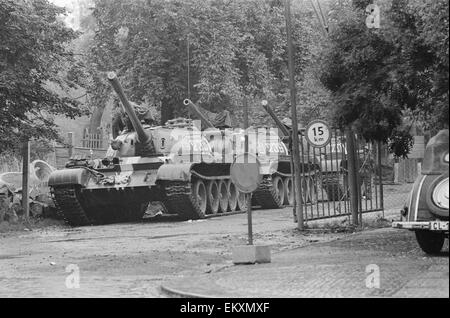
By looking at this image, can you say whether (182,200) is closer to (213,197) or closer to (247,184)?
(213,197)

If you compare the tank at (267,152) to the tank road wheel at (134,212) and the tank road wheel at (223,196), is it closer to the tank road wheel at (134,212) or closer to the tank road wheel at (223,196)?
the tank road wheel at (223,196)

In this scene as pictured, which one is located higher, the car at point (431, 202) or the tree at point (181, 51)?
the tree at point (181, 51)

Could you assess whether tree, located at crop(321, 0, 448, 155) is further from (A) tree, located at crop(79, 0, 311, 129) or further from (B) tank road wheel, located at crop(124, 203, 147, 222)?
(A) tree, located at crop(79, 0, 311, 129)

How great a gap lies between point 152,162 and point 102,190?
1.57 meters

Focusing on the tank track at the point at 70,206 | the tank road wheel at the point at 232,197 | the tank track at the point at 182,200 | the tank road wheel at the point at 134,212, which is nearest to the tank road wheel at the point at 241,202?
the tank road wheel at the point at 232,197

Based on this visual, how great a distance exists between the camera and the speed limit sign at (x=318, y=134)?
17.3m

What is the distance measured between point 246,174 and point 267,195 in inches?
680

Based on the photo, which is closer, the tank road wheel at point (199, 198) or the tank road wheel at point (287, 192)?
the tank road wheel at point (199, 198)

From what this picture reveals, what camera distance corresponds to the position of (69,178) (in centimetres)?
2342

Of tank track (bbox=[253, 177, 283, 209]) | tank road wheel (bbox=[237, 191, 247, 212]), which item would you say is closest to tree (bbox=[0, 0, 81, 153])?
tank road wheel (bbox=[237, 191, 247, 212])

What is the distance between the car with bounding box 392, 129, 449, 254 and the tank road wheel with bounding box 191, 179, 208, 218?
474 inches

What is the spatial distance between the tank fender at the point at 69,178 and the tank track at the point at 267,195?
23.1ft
